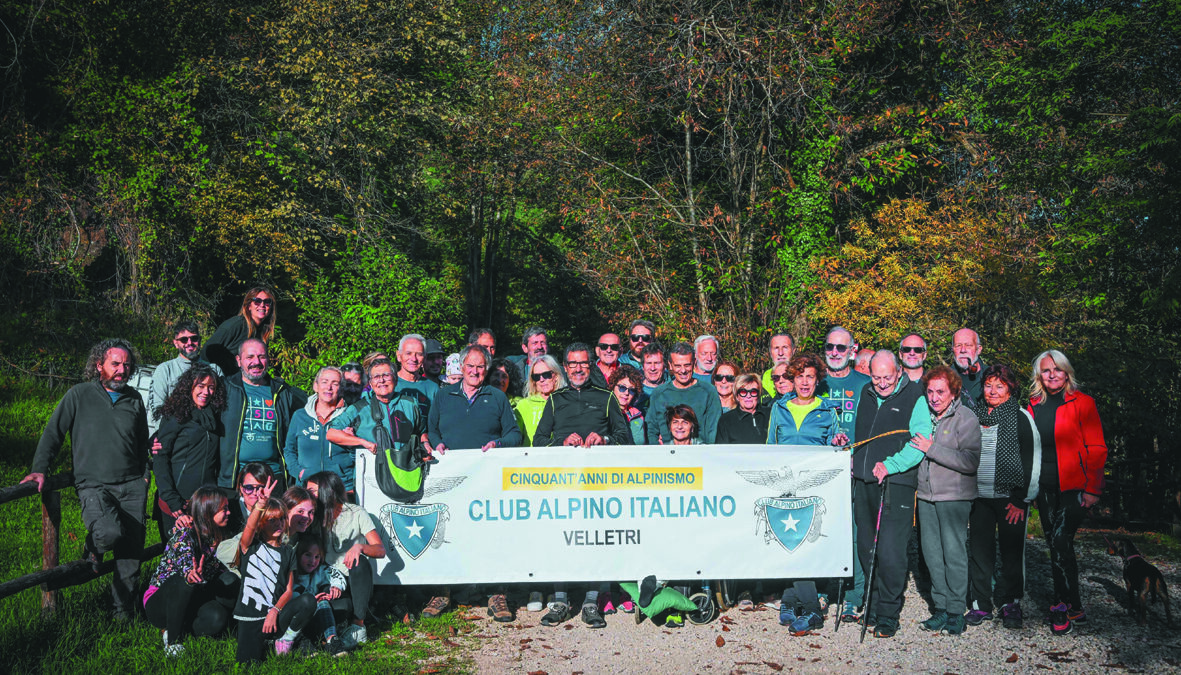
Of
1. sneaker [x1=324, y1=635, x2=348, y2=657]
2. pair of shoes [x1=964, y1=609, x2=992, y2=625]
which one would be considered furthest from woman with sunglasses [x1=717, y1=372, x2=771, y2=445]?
sneaker [x1=324, y1=635, x2=348, y2=657]

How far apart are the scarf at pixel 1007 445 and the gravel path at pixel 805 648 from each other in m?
1.07

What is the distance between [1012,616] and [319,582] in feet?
16.2

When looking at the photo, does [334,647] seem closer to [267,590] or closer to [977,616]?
[267,590]

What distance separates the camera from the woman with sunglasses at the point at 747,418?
290 inches

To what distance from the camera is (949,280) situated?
13742 millimetres

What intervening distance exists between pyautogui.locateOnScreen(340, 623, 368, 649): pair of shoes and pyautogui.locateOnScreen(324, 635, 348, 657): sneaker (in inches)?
3.1

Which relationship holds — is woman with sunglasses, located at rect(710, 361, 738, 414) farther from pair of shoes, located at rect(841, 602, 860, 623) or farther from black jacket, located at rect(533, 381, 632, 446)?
pair of shoes, located at rect(841, 602, 860, 623)

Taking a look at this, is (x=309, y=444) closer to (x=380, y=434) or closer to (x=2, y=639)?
(x=380, y=434)

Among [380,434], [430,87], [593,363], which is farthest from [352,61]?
[380,434]

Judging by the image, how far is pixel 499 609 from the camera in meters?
6.98

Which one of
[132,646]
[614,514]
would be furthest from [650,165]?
[132,646]

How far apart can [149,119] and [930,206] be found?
48.6 ft

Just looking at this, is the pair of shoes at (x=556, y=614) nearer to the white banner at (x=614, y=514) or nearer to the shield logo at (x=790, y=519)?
the white banner at (x=614, y=514)

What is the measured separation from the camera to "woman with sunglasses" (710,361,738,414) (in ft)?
25.4
